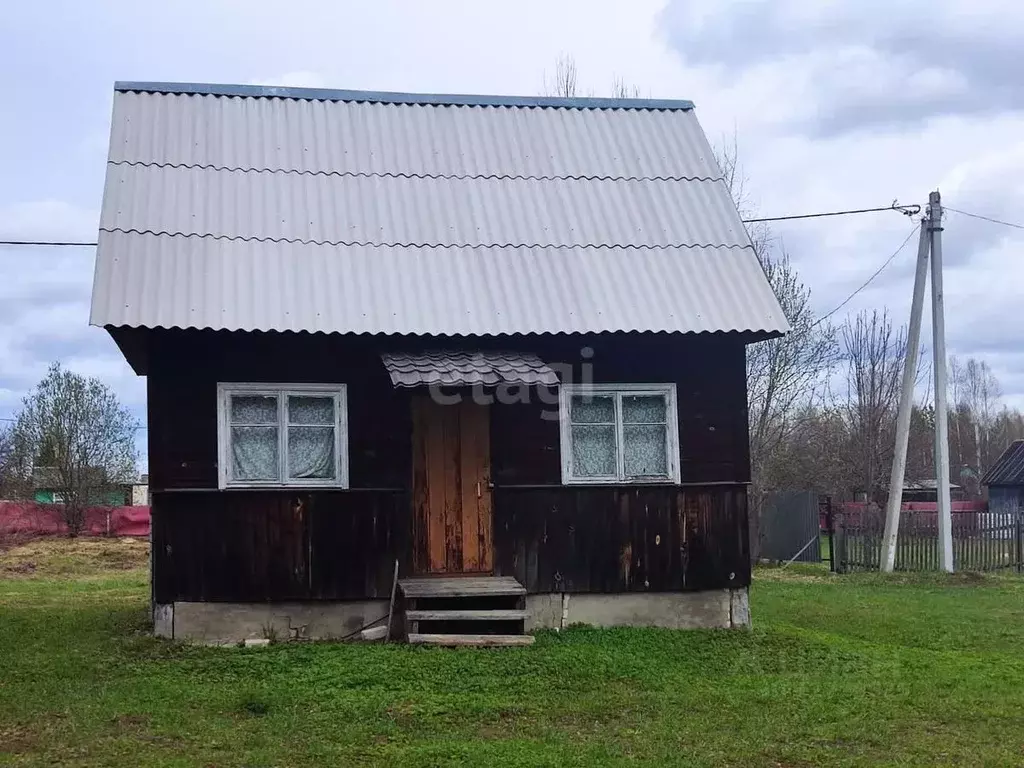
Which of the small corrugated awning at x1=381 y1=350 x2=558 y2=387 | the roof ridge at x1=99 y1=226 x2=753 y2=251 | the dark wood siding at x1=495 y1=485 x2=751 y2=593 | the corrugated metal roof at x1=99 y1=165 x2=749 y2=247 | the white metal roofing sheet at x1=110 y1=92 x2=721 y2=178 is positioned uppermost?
the white metal roofing sheet at x1=110 y1=92 x2=721 y2=178

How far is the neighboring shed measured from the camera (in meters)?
41.9

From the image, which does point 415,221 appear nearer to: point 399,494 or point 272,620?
point 399,494

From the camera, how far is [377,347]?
11.6 m

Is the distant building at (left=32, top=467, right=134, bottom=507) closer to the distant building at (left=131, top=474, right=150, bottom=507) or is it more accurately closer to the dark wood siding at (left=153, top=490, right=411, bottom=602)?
the distant building at (left=131, top=474, right=150, bottom=507)

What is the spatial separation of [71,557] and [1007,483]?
32355 millimetres

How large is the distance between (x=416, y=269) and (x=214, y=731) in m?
5.80

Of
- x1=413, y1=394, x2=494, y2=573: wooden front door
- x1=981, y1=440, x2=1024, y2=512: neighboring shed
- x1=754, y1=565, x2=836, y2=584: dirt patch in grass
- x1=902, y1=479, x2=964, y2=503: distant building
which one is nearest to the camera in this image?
x1=413, y1=394, x2=494, y2=573: wooden front door

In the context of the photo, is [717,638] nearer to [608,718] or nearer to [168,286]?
[608,718]

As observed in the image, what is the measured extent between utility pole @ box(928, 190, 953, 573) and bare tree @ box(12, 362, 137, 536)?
25.1 metres

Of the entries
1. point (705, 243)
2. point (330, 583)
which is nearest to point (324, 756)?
point (330, 583)

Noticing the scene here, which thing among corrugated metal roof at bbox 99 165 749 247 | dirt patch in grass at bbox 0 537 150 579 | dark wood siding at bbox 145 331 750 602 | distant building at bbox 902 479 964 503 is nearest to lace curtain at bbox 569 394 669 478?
dark wood siding at bbox 145 331 750 602

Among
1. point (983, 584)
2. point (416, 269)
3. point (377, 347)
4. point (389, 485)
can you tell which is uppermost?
point (416, 269)

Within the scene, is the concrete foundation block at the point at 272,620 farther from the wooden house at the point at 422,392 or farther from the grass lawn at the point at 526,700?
the grass lawn at the point at 526,700

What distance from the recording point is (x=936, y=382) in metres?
21.4
